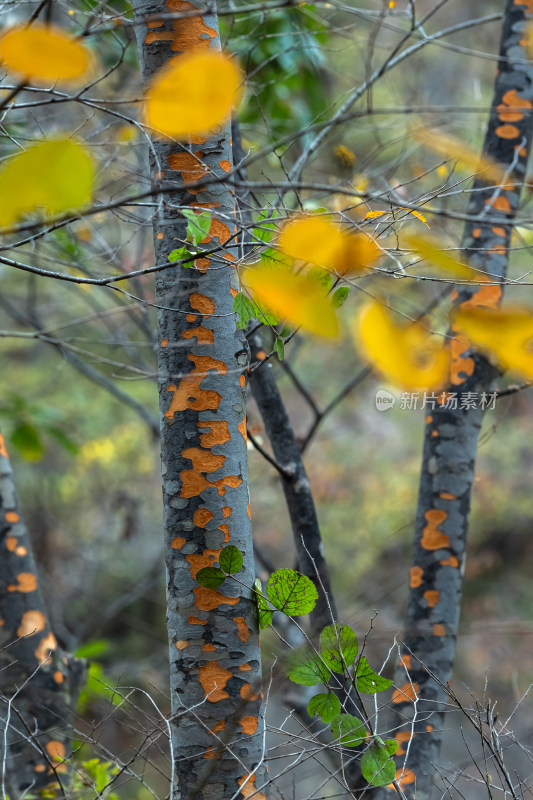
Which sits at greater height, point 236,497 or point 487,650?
point 236,497

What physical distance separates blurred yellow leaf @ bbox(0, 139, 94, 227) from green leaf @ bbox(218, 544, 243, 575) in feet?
1.88

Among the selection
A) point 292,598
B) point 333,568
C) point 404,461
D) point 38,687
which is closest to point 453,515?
point 292,598

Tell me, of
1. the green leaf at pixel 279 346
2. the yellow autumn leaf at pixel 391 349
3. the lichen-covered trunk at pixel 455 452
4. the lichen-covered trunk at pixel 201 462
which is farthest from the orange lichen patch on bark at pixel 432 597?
the yellow autumn leaf at pixel 391 349

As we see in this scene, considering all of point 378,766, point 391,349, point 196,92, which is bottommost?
point 378,766

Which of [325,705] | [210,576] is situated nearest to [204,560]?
[210,576]

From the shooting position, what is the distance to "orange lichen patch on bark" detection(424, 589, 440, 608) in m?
1.23

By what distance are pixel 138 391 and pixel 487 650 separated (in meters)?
2.54

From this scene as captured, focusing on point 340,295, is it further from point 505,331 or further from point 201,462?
point 505,331

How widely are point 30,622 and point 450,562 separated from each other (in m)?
0.85

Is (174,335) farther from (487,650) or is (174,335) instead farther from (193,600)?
(487,650)

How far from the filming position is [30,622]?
132 cm

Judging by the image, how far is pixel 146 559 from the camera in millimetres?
3828

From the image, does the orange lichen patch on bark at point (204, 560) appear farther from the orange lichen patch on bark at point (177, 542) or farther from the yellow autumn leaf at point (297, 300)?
the yellow autumn leaf at point (297, 300)

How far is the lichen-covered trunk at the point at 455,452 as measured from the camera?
119 centimetres
